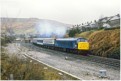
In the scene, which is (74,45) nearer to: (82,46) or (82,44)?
(82,44)

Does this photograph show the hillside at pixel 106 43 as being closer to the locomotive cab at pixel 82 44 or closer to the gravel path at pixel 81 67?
the locomotive cab at pixel 82 44

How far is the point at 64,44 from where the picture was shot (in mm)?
42281

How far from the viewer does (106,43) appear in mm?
38656

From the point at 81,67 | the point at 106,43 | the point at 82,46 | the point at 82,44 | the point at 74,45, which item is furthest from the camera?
the point at 106,43

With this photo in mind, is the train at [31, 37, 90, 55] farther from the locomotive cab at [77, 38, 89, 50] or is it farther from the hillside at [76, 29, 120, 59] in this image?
the hillside at [76, 29, 120, 59]

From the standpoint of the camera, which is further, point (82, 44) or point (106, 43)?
point (106, 43)

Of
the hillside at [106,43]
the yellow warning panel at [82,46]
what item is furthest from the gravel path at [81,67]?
the yellow warning panel at [82,46]

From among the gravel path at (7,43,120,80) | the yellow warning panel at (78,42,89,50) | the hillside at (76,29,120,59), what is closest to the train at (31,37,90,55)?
the yellow warning panel at (78,42,89,50)

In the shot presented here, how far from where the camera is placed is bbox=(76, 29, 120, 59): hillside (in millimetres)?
33822

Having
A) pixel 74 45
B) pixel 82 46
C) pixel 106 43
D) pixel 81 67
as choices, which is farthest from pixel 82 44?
pixel 81 67

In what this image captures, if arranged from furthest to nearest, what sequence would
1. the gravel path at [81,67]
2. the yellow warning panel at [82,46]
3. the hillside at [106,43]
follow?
1. the yellow warning panel at [82,46]
2. the hillside at [106,43]
3. the gravel path at [81,67]

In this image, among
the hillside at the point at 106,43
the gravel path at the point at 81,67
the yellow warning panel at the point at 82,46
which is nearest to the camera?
the gravel path at the point at 81,67

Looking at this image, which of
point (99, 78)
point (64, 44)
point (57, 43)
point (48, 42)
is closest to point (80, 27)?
point (48, 42)

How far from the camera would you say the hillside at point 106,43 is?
33.8 m
